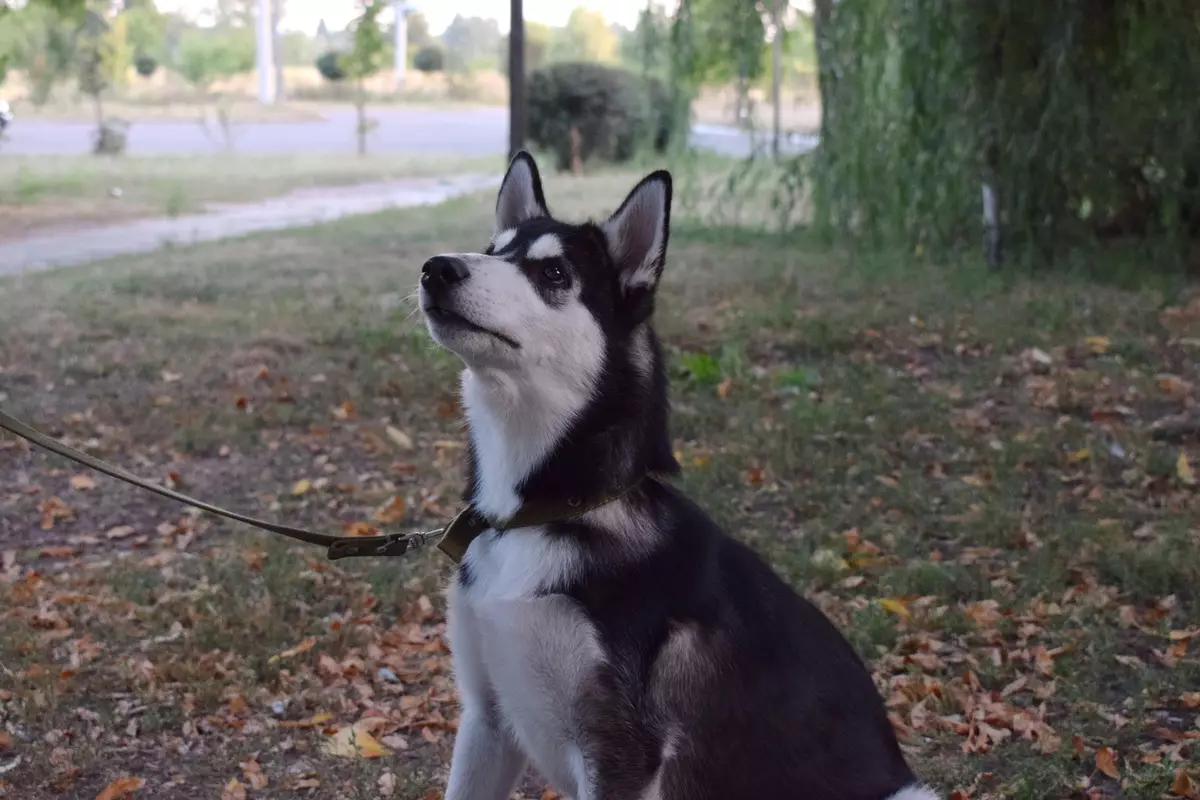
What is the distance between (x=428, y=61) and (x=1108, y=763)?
40116 millimetres

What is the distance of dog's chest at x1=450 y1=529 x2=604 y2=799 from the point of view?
249 cm

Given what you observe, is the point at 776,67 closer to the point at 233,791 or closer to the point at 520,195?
the point at 520,195

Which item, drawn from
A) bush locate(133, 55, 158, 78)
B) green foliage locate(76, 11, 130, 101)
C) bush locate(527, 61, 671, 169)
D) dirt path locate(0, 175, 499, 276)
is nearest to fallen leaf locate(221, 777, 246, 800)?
dirt path locate(0, 175, 499, 276)

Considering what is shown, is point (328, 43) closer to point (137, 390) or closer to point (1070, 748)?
point (137, 390)

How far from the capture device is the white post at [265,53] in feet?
122

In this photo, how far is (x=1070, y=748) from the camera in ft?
12.3

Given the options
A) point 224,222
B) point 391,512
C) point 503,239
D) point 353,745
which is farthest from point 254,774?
point 224,222

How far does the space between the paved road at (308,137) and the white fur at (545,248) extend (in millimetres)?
16980

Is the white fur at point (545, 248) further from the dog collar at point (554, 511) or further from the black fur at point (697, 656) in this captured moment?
the dog collar at point (554, 511)

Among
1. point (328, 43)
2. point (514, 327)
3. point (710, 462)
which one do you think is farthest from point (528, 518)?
point (328, 43)

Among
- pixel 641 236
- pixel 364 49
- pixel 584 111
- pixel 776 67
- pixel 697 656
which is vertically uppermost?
pixel 364 49

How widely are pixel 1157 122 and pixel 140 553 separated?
834 centimetres

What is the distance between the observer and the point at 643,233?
2.76 metres

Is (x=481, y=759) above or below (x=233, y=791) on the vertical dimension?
above
